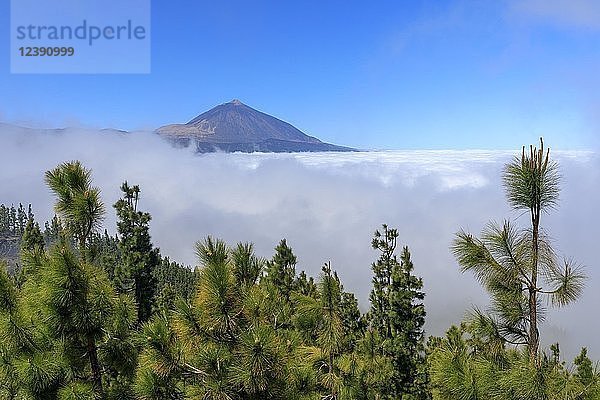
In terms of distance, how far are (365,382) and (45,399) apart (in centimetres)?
400

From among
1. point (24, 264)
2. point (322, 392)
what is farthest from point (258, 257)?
point (24, 264)

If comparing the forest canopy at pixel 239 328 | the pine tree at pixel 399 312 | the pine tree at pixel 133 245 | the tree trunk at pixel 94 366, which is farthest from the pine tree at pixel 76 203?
the pine tree at pixel 133 245

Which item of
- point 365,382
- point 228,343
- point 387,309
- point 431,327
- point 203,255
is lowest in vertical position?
point 431,327

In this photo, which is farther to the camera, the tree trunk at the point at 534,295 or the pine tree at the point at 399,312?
the pine tree at the point at 399,312

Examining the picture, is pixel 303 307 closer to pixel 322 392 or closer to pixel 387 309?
pixel 322 392

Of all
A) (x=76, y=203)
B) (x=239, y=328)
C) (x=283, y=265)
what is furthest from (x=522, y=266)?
(x=283, y=265)

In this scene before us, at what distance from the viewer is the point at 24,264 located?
231 inches

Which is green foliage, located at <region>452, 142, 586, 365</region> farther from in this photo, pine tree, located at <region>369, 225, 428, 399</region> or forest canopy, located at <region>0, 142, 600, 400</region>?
pine tree, located at <region>369, 225, 428, 399</region>

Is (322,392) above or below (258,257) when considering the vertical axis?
below

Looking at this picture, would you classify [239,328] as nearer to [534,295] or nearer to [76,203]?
[76,203]

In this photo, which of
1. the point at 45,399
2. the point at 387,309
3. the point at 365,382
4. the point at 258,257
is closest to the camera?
the point at 258,257

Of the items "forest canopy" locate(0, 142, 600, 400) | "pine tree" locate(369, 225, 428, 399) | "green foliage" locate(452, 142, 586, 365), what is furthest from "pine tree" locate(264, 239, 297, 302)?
"green foliage" locate(452, 142, 586, 365)

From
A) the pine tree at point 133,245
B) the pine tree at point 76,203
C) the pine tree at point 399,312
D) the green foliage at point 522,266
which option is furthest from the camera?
the pine tree at point 133,245

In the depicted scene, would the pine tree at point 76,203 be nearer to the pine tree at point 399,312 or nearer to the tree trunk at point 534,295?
the tree trunk at point 534,295
